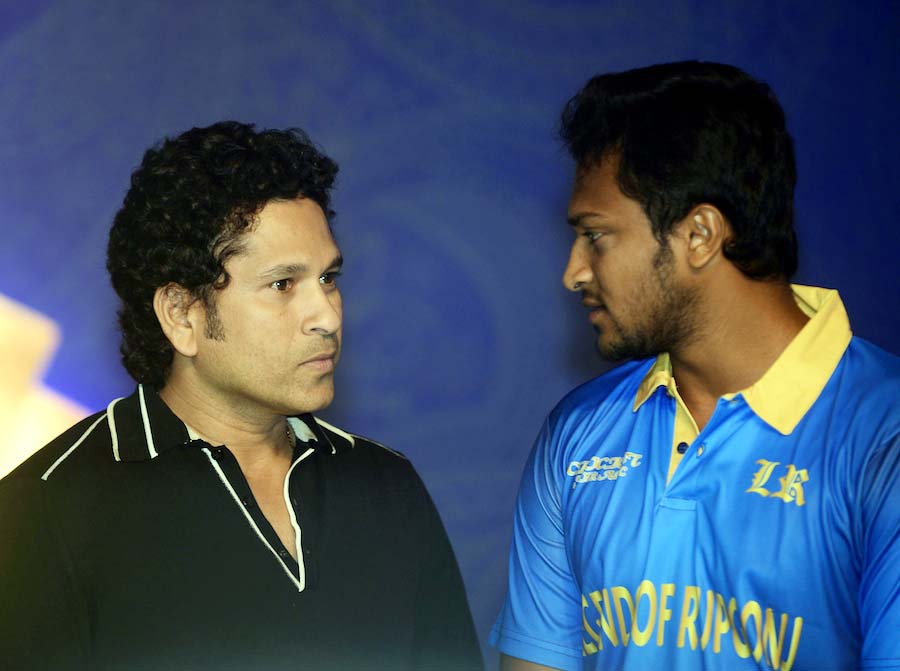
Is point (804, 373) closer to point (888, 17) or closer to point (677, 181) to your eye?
point (677, 181)

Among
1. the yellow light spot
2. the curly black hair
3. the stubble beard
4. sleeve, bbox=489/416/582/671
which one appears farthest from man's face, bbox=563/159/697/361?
the yellow light spot

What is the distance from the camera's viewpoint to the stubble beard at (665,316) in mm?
1769

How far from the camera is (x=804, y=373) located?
1.68m

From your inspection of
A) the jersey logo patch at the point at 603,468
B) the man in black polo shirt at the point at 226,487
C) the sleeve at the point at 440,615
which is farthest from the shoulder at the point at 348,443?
the jersey logo patch at the point at 603,468

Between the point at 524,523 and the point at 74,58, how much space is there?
1388 mm

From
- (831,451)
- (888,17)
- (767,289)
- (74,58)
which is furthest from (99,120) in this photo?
(888,17)

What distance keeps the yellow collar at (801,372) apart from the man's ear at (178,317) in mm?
880

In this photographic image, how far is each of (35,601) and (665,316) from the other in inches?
40.4

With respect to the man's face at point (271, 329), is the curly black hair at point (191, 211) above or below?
above

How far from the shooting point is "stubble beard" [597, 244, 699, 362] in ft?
5.80

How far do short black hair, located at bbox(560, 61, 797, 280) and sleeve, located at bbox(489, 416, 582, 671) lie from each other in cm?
46

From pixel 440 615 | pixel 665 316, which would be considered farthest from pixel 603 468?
pixel 440 615

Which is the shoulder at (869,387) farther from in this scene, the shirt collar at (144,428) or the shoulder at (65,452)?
the shoulder at (65,452)

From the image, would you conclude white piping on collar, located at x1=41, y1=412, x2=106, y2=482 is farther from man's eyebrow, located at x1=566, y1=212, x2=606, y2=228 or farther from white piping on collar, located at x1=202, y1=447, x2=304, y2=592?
man's eyebrow, located at x1=566, y1=212, x2=606, y2=228
